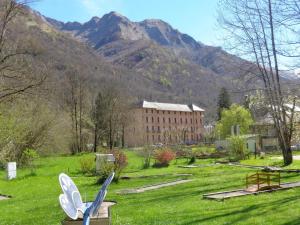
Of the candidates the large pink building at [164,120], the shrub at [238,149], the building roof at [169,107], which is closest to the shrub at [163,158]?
the shrub at [238,149]

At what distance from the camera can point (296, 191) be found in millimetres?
15297

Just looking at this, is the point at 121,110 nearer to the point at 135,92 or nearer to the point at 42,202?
the point at 42,202

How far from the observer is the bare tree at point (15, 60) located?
18.8m

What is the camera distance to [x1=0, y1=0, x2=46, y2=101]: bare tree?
18.8 metres

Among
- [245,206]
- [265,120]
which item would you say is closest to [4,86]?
[245,206]

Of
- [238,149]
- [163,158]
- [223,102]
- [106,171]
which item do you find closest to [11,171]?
[106,171]

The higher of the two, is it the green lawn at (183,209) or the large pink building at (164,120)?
the large pink building at (164,120)

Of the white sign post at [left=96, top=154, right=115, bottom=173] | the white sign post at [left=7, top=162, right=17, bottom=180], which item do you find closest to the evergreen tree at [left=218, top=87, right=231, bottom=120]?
the white sign post at [left=7, top=162, right=17, bottom=180]

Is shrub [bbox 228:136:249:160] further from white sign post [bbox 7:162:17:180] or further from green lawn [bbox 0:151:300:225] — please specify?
green lawn [bbox 0:151:300:225]

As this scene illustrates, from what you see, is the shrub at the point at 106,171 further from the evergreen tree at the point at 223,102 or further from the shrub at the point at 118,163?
the evergreen tree at the point at 223,102

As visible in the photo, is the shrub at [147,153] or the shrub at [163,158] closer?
the shrub at [163,158]

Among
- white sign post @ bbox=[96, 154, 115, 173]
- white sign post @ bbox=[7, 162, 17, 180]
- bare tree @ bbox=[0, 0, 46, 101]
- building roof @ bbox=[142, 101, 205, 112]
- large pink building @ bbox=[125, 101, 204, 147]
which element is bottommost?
white sign post @ bbox=[7, 162, 17, 180]

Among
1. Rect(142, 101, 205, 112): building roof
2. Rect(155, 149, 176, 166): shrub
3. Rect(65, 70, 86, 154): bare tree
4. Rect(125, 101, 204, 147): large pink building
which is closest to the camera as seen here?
Rect(155, 149, 176, 166): shrub

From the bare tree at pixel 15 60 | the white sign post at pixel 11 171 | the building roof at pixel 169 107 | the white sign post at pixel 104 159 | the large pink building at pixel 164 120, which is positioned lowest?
the white sign post at pixel 11 171
